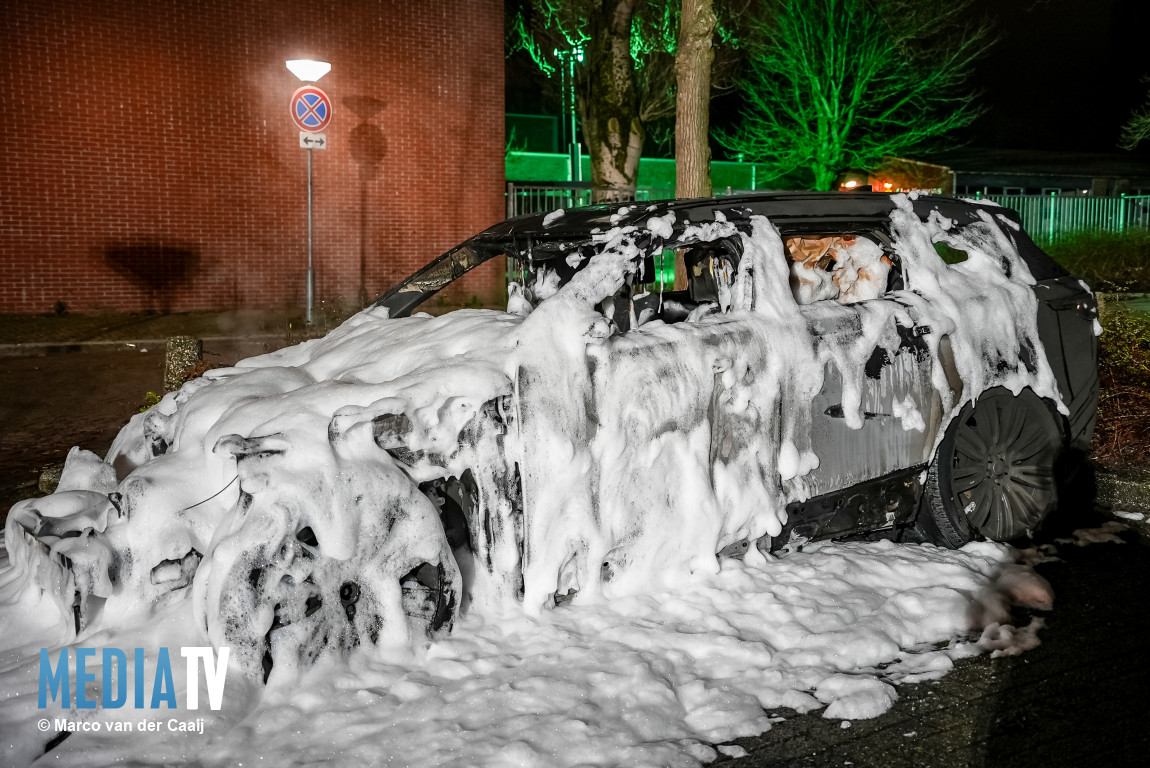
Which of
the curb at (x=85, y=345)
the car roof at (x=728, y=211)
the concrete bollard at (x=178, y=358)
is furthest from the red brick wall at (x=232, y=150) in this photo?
the car roof at (x=728, y=211)

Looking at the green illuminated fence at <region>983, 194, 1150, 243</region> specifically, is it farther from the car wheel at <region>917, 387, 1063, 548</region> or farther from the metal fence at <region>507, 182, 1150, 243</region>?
the car wheel at <region>917, 387, 1063, 548</region>

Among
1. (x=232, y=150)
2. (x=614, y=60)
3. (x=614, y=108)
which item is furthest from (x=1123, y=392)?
(x=232, y=150)

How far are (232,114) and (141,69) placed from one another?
4.75ft

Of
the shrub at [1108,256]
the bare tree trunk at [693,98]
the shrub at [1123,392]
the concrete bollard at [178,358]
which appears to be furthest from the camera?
the shrub at [1108,256]

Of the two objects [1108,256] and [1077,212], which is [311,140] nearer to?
[1108,256]

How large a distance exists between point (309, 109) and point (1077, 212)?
1922cm

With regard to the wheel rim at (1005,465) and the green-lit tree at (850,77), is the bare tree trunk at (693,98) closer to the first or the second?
the wheel rim at (1005,465)

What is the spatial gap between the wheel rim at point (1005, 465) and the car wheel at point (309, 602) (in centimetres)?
259

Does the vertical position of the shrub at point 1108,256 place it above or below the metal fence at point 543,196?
below

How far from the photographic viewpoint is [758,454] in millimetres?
4266

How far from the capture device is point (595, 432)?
386cm

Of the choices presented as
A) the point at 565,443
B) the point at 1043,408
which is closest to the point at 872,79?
the point at 1043,408

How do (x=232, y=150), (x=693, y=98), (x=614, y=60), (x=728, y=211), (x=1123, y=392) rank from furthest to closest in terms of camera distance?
1. (x=232, y=150)
2. (x=614, y=60)
3. (x=693, y=98)
4. (x=1123, y=392)
5. (x=728, y=211)

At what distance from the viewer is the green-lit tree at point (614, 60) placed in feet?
53.9
